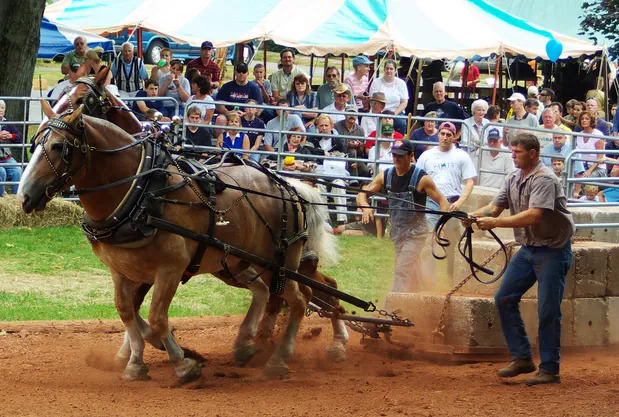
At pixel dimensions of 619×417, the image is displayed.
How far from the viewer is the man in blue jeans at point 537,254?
7.99 metres

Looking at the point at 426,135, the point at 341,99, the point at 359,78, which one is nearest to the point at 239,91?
the point at 341,99

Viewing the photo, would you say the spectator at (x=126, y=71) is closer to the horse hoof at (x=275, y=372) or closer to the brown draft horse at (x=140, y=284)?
the brown draft horse at (x=140, y=284)

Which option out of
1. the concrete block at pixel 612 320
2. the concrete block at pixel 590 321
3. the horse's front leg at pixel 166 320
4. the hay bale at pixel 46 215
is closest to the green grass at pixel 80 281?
the hay bale at pixel 46 215

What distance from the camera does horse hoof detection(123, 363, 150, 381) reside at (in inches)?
313

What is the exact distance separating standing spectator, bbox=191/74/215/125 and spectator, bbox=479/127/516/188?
14.8ft

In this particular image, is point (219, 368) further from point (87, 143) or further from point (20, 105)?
point (20, 105)

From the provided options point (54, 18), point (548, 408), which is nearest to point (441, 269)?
point (548, 408)

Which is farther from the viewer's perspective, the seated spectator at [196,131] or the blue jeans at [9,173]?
the seated spectator at [196,131]

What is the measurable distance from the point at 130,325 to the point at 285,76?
1142 centimetres

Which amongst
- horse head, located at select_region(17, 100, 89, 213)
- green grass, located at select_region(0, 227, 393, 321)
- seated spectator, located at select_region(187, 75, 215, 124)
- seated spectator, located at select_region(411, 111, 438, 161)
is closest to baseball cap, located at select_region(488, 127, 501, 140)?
seated spectator, located at select_region(411, 111, 438, 161)

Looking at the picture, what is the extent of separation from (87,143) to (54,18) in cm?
1458

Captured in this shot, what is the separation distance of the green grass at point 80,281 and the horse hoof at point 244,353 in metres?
2.18

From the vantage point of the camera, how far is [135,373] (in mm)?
7945

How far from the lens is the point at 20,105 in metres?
17.0
